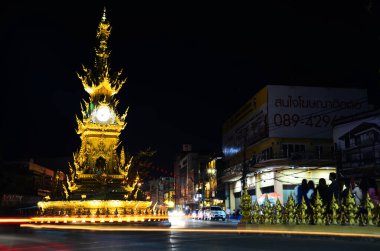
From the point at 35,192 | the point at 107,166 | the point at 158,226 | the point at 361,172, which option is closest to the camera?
the point at 158,226

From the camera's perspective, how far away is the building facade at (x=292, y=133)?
1794 inches

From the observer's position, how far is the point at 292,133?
49.0 m

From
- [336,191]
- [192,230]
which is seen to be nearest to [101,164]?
[192,230]

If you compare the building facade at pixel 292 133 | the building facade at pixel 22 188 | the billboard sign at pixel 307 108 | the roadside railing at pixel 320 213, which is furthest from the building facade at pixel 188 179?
the roadside railing at pixel 320 213

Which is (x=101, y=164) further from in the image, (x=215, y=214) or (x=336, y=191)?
(x=215, y=214)

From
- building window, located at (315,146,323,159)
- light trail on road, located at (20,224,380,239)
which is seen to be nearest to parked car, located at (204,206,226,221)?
building window, located at (315,146,323,159)

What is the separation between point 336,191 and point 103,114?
16.1 metres

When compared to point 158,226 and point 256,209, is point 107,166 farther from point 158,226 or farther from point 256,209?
point 256,209

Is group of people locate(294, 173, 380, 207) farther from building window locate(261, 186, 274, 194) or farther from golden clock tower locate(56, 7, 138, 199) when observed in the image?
building window locate(261, 186, 274, 194)

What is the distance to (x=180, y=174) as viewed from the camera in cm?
12206

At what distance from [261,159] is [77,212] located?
31481 mm

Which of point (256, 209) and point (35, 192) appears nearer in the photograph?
point (256, 209)

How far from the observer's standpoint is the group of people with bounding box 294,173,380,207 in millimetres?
14672

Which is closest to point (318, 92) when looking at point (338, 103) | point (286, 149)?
point (338, 103)
